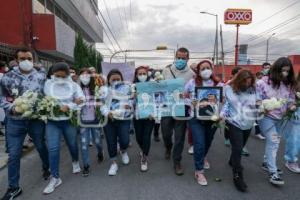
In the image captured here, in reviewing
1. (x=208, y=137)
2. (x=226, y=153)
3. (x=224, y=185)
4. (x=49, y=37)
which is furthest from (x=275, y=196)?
(x=49, y=37)

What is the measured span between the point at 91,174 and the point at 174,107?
75.0 inches

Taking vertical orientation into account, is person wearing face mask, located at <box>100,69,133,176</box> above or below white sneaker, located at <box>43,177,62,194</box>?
above

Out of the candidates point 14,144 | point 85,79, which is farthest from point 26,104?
point 85,79

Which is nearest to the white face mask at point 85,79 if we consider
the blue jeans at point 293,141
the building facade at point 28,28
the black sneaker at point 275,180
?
the black sneaker at point 275,180

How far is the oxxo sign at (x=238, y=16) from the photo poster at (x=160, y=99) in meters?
16.3

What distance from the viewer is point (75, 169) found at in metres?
5.02

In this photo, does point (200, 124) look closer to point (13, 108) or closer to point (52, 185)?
point (52, 185)

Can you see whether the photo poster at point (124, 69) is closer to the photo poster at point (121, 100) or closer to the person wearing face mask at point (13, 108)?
the photo poster at point (121, 100)

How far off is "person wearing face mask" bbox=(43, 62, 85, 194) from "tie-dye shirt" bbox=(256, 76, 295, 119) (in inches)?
117

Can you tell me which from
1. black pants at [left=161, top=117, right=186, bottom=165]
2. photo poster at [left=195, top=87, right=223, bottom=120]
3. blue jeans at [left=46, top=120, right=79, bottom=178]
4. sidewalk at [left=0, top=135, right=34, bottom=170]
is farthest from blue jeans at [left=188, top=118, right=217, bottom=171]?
sidewalk at [left=0, top=135, right=34, bottom=170]

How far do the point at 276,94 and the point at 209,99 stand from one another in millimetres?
1084

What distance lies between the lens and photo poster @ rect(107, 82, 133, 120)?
4961 millimetres

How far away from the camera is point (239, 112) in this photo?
Result: 424 cm

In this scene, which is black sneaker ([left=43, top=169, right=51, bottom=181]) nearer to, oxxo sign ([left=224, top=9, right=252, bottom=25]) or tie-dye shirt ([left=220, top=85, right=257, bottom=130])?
tie-dye shirt ([left=220, top=85, right=257, bottom=130])
